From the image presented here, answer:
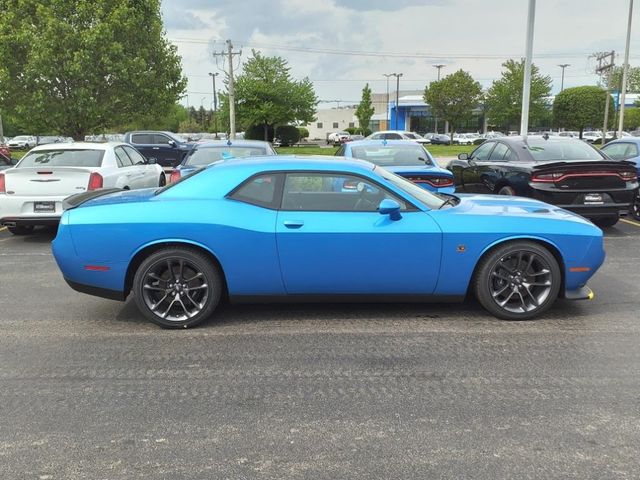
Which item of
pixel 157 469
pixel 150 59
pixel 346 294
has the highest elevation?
pixel 150 59

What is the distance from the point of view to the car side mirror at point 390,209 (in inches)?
180

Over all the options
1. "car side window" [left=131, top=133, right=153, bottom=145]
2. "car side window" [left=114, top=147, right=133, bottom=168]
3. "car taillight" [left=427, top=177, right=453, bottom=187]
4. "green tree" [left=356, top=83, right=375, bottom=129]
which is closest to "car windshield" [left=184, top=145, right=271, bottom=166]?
"car side window" [left=114, top=147, right=133, bottom=168]

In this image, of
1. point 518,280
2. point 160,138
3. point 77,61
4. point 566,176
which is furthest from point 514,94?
point 518,280

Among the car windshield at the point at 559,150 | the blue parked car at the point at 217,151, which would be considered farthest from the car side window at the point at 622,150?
the blue parked car at the point at 217,151

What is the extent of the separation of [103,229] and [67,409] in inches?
66.9

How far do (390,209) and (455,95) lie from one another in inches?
2015

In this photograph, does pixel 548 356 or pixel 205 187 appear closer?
pixel 548 356

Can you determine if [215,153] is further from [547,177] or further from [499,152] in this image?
[547,177]

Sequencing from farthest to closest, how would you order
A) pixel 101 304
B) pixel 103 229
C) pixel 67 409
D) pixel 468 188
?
1. pixel 468 188
2. pixel 101 304
3. pixel 103 229
4. pixel 67 409

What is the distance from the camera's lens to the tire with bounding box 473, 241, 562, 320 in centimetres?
474

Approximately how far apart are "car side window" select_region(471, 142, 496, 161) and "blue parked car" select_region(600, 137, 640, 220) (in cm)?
260

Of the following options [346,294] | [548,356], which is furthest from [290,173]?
[548,356]

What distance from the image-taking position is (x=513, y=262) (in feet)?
15.7

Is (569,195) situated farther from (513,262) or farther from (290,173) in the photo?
(290,173)
